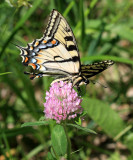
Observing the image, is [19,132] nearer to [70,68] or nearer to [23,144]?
[23,144]

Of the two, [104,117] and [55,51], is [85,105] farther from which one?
[55,51]

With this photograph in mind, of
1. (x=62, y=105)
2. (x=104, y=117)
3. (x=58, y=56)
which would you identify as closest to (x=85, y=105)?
(x=104, y=117)

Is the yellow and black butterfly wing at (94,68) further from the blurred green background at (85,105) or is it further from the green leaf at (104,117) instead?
the green leaf at (104,117)

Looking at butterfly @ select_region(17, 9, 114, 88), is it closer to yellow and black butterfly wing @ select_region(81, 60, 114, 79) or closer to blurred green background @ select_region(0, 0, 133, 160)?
yellow and black butterfly wing @ select_region(81, 60, 114, 79)

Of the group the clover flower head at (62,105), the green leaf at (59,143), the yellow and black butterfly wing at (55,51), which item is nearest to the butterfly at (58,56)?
the yellow and black butterfly wing at (55,51)

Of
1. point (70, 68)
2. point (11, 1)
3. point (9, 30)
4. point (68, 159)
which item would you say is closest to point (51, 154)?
point (68, 159)

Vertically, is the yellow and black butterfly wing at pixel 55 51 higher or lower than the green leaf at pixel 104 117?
higher
